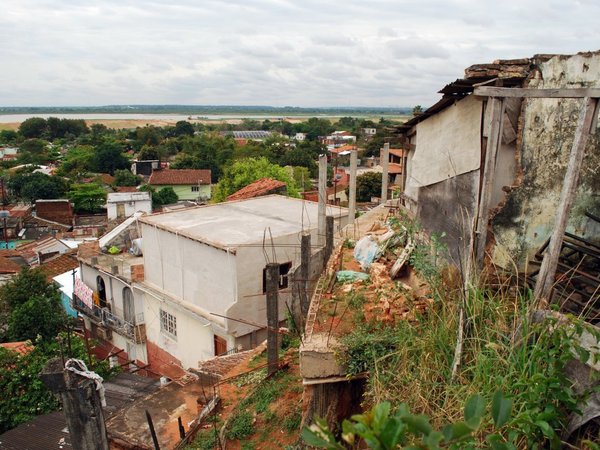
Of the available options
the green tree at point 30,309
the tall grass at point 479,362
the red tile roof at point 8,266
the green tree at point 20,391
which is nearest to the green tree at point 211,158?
the red tile roof at point 8,266

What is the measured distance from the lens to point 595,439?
10.3 ft

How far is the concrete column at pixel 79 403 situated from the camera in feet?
14.6

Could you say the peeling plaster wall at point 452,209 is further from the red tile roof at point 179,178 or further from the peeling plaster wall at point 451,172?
the red tile roof at point 179,178

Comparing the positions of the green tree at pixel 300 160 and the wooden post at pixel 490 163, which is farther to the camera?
the green tree at pixel 300 160

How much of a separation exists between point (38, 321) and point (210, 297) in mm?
6249

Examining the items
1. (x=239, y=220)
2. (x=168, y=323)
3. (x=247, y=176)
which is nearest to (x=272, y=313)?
(x=239, y=220)

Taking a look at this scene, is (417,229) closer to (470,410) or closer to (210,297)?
(470,410)

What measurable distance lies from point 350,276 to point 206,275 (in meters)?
6.46

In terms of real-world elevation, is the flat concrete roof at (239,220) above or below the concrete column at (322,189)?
below

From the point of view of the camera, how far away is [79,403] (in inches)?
178

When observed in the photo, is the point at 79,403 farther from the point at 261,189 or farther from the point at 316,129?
the point at 316,129

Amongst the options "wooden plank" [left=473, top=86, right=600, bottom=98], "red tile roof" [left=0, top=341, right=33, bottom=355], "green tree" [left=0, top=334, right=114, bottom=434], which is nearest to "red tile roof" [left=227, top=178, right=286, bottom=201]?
"red tile roof" [left=0, top=341, right=33, bottom=355]

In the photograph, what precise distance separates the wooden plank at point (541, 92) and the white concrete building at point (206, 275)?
21.6ft

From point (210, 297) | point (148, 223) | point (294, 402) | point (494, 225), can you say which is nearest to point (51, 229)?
point (148, 223)
